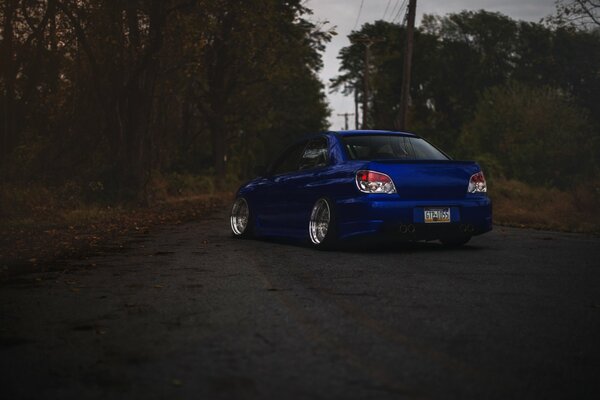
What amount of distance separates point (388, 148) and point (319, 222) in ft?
4.49

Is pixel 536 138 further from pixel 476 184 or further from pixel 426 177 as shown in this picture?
pixel 426 177

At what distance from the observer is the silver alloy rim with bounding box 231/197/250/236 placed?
12436 mm

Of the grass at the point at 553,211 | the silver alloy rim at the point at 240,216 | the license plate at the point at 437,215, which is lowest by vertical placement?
the grass at the point at 553,211

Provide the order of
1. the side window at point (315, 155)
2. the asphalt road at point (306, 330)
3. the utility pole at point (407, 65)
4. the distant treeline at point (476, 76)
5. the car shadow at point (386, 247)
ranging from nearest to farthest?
1. the asphalt road at point (306, 330)
2. the car shadow at point (386, 247)
3. the side window at point (315, 155)
4. the utility pole at point (407, 65)
5. the distant treeline at point (476, 76)

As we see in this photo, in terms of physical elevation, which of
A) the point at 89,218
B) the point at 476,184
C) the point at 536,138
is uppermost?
Result: the point at 536,138

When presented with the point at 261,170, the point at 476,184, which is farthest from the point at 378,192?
the point at 261,170

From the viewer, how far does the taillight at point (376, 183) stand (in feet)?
30.9

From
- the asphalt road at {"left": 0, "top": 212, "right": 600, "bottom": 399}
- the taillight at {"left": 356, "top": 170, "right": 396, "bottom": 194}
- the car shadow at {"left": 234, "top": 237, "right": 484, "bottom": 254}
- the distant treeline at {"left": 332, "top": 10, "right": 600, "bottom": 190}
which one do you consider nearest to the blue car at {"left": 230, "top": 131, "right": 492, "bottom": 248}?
the taillight at {"left": 356, "top": 170, "right": 396, "bottom": 194}

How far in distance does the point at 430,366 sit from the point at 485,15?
248 feet

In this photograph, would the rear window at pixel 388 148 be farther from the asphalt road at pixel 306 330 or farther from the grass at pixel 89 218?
the grass at pixel 89 218

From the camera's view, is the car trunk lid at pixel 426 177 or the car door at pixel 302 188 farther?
the car door at pixel 302 188

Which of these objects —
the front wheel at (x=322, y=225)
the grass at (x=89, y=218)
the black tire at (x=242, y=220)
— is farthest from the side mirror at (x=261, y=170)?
the grass at (x=89, y=218)

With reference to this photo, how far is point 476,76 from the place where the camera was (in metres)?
71.8

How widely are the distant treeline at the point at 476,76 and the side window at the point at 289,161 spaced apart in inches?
1657
